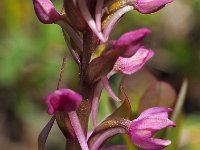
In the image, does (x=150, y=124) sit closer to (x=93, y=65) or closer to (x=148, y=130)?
(x=148, y=130)

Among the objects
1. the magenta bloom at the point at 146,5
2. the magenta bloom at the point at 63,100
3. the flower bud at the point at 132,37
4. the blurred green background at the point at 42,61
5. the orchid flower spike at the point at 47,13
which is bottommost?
the blurred green background at the point at 42,61

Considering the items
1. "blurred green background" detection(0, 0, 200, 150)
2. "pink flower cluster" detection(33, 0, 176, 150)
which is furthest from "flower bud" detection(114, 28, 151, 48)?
"blurred green background" detection(0, 0, 200, 150)

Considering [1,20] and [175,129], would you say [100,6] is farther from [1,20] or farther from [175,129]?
[1,20]

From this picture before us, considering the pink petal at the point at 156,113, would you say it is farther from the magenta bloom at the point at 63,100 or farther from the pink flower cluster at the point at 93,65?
the magenta bloom at the point at 63,100

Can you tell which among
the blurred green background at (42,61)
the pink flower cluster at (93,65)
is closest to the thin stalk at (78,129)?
the pink flower cluster at (93,65)

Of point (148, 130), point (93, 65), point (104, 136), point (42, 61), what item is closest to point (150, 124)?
point (148, 130)

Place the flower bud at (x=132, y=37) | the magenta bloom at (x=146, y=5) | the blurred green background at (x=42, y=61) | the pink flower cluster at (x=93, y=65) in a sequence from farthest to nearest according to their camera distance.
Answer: the blurred green background at (x=42, y=61) < the magenta bloom at (x=146, y=5) < the pink flower cluster at (x=93, y=65) < the flower bud at (x=132, y=37)
